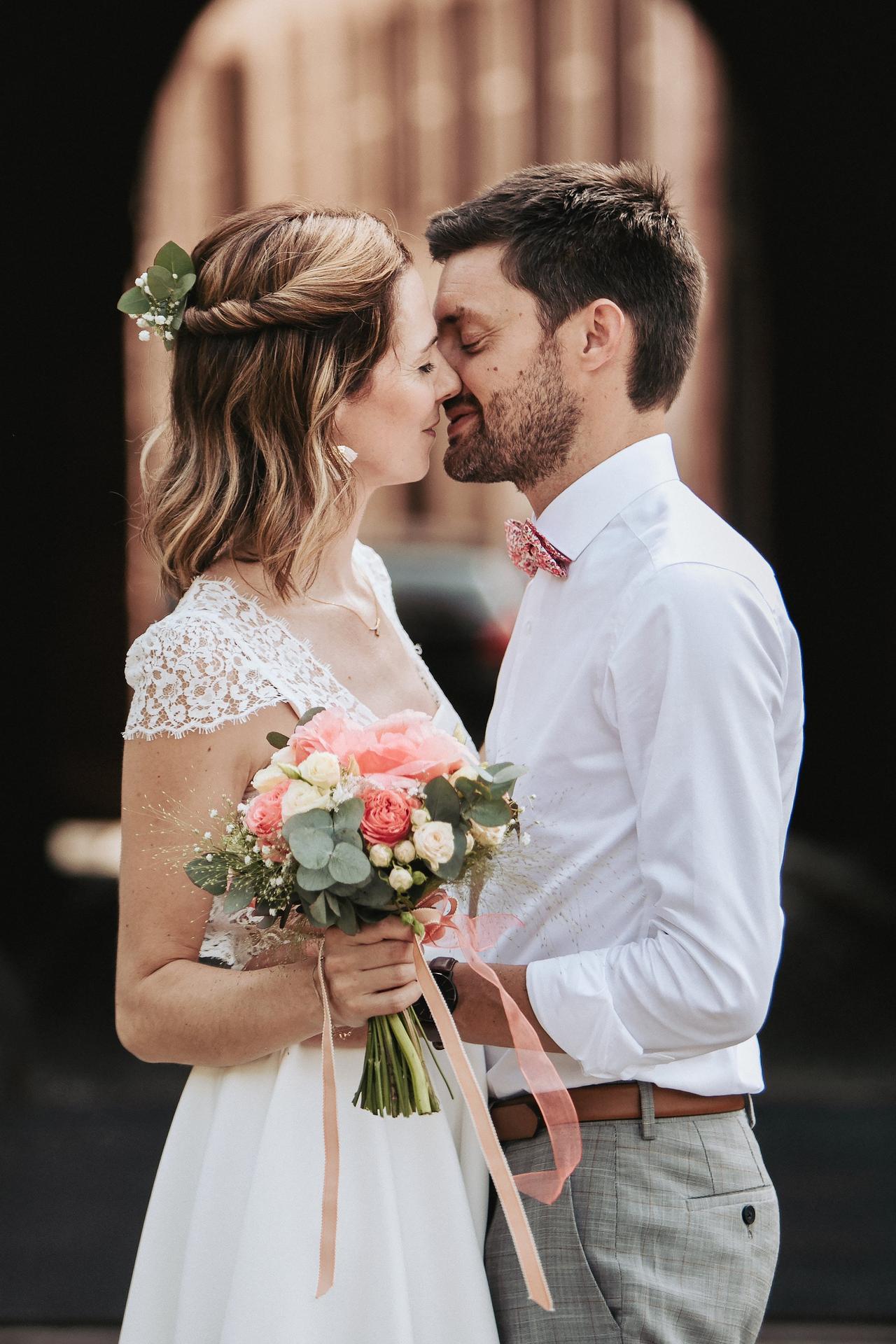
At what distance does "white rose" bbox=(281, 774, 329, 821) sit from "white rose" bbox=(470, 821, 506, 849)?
20 cm

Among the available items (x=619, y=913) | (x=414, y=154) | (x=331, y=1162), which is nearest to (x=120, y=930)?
(x=331, y=1162)

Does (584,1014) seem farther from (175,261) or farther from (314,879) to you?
(175,261)

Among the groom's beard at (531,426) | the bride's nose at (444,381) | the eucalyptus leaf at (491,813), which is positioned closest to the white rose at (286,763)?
the eucalyptus leaf at (491,813)

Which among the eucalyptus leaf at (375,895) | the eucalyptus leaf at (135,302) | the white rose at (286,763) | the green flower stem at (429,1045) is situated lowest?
the green flower stem at (429,1045)

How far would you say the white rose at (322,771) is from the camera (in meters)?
1.86

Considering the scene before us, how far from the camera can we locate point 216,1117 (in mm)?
2254

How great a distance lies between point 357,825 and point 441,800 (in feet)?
0.37

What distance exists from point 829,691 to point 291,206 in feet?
13.7

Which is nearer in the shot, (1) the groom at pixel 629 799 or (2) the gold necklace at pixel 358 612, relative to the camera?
(1) the groom at pixel 629 799

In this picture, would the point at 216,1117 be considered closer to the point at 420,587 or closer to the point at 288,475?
the point at 288,475

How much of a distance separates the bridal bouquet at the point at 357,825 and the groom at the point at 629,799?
9.3 inches

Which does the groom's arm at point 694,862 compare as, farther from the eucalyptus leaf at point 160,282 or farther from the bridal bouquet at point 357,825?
the eucalyptus leaf at point 160,282

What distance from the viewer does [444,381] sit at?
2.65 metres

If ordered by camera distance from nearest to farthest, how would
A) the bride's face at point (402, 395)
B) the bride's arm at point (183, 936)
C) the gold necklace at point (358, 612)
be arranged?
the bride's arm at point (183, 936), the bride's face at point (402, 395), the gold necklace at point (358, 612)
